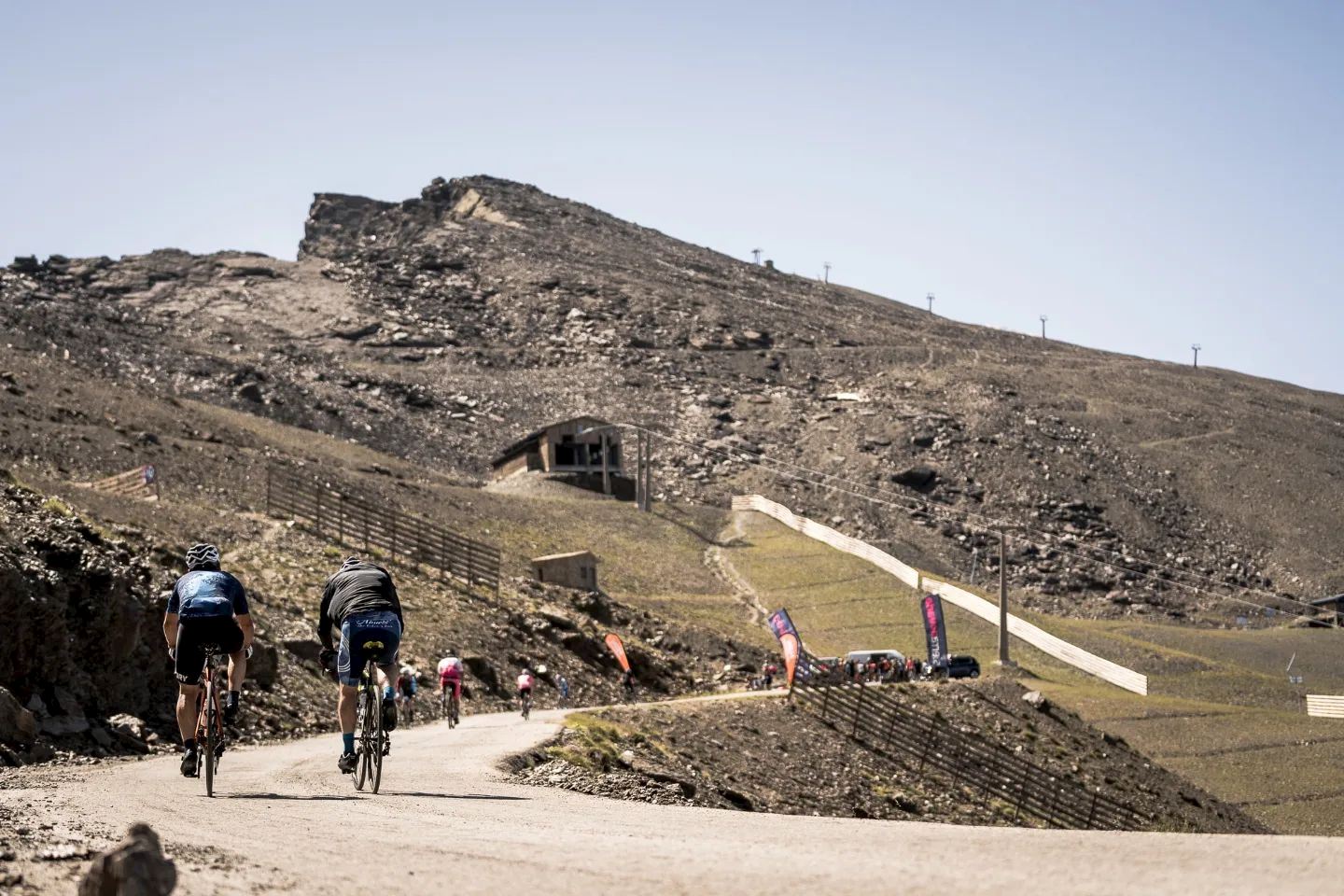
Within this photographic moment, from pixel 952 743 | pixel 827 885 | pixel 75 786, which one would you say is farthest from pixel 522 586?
pixel 827 885

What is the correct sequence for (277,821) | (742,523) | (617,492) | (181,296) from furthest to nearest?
(181,296) < (617,492) < (742,523) < (277,821)

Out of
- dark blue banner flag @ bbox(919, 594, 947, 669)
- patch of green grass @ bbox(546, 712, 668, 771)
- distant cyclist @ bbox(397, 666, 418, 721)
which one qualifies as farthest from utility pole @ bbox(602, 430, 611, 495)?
patch of green grass @ bbox(546, 712, 668, 771)

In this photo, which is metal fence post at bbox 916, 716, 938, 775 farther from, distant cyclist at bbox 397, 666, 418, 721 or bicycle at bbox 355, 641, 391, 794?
bicycle at bbox 355, 641, 391, 794

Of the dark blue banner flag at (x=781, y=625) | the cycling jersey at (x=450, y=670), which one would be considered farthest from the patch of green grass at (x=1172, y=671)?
the cycling jersey at (x=450, y=670)

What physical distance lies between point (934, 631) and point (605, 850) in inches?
1878

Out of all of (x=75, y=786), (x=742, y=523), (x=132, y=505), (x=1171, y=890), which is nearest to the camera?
(x=1171, y=890)

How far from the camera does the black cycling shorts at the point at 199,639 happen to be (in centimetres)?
1268

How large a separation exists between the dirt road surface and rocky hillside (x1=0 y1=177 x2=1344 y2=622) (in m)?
72.3

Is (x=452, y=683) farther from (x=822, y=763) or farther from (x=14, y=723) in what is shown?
(x=14, y=723)

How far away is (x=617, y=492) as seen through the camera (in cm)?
9450

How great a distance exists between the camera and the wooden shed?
179 ft

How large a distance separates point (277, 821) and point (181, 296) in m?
165

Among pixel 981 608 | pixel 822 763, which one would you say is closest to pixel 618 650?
pixel 822 763

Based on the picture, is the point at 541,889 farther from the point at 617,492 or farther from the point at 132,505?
the point at 617,492
